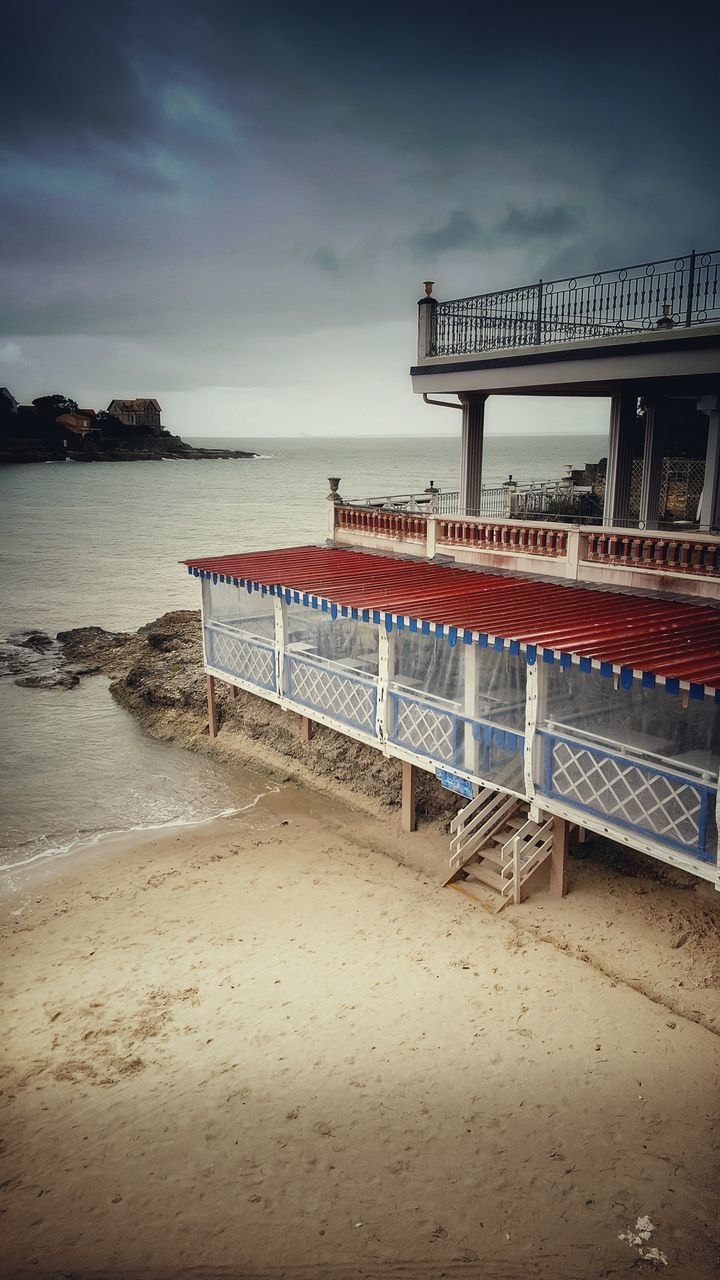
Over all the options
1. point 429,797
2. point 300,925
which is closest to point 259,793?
point 429,797

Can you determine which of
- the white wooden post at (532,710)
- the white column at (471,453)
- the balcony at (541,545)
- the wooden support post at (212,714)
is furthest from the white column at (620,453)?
the wooden support post at (212,714)

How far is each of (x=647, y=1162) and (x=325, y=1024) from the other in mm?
3571

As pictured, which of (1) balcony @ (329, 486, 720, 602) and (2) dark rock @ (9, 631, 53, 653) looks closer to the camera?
(1) balcony @ (329, 486, 720, 602)

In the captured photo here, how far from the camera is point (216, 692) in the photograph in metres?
20.4

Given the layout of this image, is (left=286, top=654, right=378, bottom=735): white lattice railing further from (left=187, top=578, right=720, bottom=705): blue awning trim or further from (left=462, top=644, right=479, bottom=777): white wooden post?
(left=462, top=644, right=479, bottom=777): white wooden post

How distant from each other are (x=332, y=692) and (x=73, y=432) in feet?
597

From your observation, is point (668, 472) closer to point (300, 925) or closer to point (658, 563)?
point (658, 563)

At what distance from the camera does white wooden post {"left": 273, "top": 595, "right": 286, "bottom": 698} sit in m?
15.1

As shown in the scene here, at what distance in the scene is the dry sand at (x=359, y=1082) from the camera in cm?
693

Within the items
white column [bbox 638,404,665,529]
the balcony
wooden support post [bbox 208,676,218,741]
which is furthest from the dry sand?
white column [bbox 638,404,665,529]

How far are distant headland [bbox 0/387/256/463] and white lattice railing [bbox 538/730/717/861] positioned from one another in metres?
166

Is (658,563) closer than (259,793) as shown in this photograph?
Yes

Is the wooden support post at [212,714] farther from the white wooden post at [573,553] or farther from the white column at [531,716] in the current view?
the white column at [531,716]

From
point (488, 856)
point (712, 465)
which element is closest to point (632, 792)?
point (488, 856)
